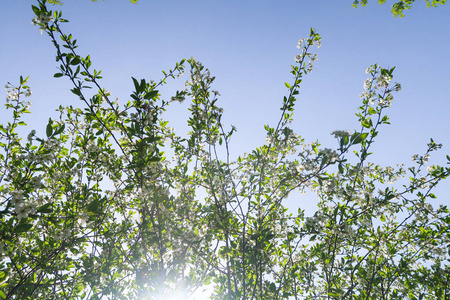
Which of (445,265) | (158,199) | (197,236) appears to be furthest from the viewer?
(197,236)

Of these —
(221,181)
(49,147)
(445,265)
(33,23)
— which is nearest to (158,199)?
(221,181)

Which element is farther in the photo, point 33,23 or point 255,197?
point 255,197

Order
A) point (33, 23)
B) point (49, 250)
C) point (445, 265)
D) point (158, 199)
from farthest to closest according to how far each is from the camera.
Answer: point (445, 265), point (158, 199), point (49, 250), point (33, 23)

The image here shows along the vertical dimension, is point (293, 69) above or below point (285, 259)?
above

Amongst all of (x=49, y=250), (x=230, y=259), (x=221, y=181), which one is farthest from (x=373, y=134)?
(x=49, y=250)

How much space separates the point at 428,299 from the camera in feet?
13.6

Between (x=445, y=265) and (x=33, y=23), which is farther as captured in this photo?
(x=445, y=265)

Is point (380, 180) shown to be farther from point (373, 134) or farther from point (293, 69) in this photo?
point (293, 69)

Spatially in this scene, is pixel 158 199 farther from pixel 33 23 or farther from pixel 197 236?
pixel 33 23

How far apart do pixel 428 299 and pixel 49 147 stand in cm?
624

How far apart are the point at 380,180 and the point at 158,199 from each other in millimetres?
4819

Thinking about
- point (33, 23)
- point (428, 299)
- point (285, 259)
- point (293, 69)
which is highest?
point (293, 69)

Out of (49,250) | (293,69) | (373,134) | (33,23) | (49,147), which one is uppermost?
(293,69)

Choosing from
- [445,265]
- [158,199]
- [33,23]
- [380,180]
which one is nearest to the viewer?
[33,23]
